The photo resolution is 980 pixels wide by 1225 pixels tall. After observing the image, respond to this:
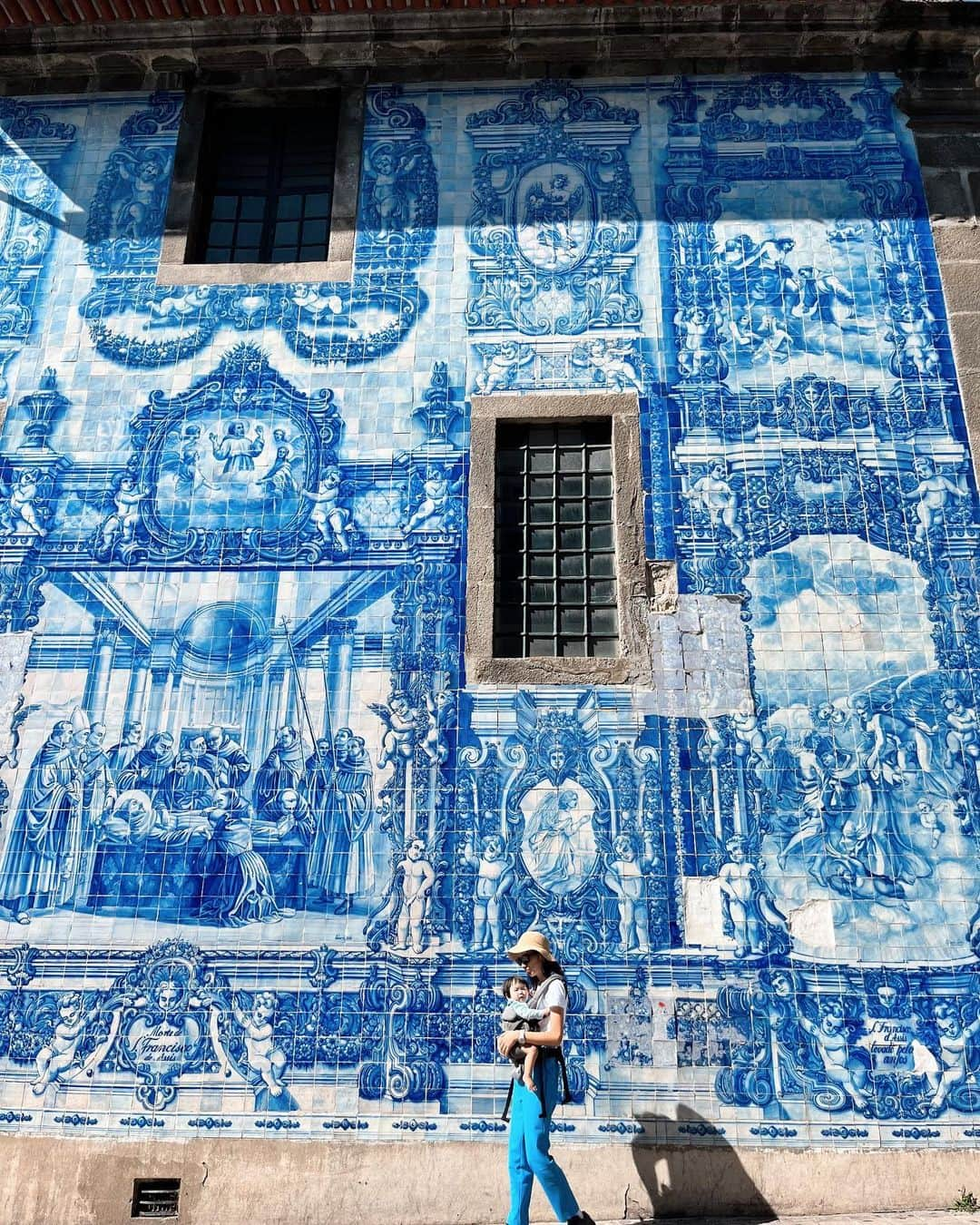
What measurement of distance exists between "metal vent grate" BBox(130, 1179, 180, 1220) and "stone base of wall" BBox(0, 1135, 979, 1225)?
0.04 m

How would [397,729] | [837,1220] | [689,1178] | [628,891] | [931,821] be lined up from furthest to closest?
[397,729]
[931,821]
[628,891]
[689,1178]
[837,1220]

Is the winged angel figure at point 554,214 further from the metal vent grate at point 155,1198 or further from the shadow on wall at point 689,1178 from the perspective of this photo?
the metal vent grate at point 155,1198

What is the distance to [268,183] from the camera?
704cm

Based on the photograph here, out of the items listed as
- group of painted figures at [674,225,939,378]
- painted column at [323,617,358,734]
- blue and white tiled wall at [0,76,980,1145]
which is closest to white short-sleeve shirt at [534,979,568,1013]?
blue and white tiled wall at [0,76,980,1145]

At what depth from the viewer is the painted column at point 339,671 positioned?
554cm

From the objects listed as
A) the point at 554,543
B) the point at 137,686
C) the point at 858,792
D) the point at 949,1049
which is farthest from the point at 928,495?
the point at 137,686

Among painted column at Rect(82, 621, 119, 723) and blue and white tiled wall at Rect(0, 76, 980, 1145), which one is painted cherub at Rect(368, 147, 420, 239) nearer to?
blue and white tiled wall at Rect(0, 76, 980, 1145)

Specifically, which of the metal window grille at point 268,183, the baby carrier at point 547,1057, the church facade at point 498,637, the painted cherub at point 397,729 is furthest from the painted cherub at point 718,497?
the metal window grille at point 268,183

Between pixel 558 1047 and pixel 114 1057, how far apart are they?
2.16 metres

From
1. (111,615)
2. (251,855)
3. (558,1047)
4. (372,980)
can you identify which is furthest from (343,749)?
(558,1047)

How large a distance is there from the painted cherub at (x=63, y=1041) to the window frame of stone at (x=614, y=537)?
2.39 metres

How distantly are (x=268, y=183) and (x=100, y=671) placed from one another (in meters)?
3.39

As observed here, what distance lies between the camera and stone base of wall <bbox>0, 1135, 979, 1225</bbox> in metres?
4.75

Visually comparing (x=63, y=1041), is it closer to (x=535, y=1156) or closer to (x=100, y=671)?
(x=100, y=671)
